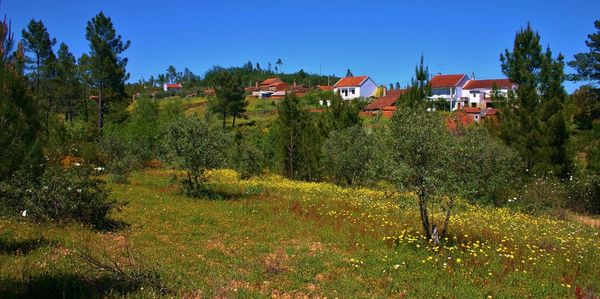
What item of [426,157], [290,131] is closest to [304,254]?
[426,157]

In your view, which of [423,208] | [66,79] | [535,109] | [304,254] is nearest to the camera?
[304,254]

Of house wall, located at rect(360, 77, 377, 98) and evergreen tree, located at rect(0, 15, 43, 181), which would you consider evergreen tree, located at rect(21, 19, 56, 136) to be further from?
house wall, located at rect(360, 77, 377, 98)

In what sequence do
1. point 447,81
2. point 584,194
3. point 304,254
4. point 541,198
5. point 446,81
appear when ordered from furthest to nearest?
point 446,81
point 447,81
point 584,194
point 541,198
point 304,254

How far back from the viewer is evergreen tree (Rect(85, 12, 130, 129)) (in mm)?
39781

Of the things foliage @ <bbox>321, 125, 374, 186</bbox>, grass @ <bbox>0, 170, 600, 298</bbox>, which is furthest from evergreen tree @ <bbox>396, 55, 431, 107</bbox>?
grass @ <bbox>0, 170, 600, 298</bbox>

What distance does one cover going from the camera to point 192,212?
569 inches

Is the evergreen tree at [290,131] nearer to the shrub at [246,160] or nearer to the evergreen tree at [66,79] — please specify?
the shrub at [246,160]

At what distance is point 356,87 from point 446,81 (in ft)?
69.4

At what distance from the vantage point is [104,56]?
40.5 meters

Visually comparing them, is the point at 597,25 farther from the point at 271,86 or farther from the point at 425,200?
the point at 271,86

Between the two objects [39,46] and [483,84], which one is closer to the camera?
[39,46]

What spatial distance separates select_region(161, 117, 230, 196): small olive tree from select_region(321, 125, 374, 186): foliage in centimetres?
829

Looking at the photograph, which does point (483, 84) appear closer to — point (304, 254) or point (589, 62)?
point (589, 62)

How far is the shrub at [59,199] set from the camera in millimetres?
11086
